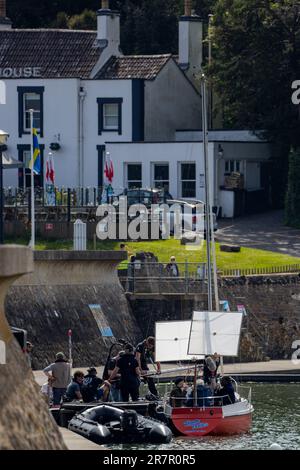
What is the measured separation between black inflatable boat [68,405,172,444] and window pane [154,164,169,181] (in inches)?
1355

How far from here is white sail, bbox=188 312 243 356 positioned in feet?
118

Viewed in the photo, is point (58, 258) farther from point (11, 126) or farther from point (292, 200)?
point (11, 126)

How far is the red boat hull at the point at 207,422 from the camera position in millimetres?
33406

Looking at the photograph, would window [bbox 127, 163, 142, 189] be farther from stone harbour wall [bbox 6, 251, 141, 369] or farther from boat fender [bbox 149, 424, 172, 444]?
boat fender [bbox 149, 424, 172, 444]

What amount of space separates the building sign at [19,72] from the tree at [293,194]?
1092 cm

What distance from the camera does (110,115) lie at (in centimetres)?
6781

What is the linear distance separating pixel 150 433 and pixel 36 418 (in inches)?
675

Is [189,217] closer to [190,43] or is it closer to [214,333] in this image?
[190,43]

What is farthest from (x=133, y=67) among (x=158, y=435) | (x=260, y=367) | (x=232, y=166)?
(x=158, y=435)

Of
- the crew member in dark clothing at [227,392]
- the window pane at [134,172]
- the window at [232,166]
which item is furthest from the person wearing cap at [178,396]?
the window at [232,166]

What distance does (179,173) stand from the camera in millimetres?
64750

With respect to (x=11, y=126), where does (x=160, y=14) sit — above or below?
above
